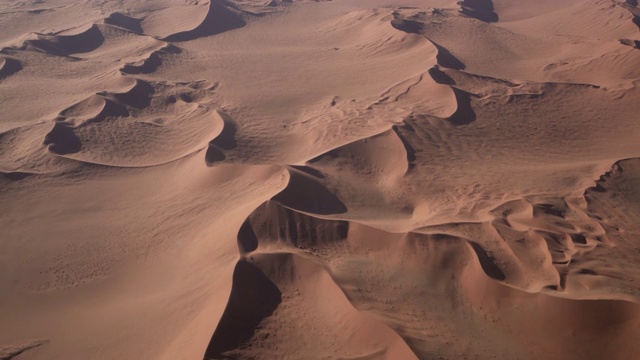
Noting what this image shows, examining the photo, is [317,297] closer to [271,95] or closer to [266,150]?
[266,150]

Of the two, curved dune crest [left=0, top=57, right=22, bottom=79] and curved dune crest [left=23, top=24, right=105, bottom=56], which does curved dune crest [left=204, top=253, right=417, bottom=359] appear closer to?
curved dune crest [left=0, top=57, right=22, bottom=79]

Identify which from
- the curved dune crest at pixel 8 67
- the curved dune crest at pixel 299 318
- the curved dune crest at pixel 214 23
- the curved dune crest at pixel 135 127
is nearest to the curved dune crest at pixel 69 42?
the curved dune crest at pixel 8 67

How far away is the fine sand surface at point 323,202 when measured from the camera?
6.28 m

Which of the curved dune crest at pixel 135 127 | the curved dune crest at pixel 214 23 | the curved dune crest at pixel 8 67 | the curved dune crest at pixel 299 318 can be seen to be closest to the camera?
the curved dune crest at pixel 299 318

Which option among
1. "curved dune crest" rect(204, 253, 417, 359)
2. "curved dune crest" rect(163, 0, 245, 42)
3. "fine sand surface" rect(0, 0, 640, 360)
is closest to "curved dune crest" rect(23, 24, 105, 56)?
"fine sand surface" rect(0, 0, 640, 360)

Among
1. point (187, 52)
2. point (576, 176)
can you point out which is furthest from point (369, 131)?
point (187, 52)

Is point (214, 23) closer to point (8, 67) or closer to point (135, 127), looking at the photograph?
point (8, 67)

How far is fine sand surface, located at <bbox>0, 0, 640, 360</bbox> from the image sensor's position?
628cm

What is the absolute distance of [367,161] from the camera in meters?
10.9

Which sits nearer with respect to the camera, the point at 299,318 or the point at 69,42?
the point at 299,318

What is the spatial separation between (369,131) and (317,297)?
20.3 ft

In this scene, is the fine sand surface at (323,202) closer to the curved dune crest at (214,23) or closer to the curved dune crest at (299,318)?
the curved dune crest at (299,318)

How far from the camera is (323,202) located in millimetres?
9148

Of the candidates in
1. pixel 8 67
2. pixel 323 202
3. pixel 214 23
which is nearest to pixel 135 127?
pixel 323 202
